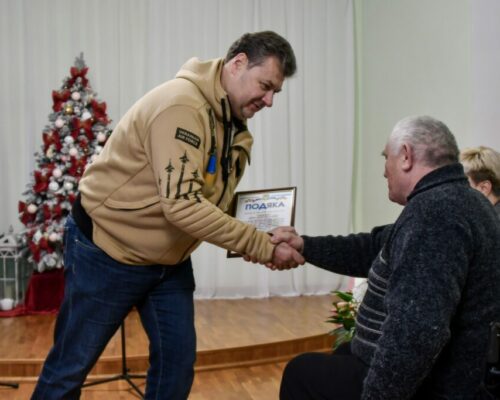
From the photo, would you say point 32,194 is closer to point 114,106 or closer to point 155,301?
point 114,106

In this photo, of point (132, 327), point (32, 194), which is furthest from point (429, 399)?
point (32, 194)

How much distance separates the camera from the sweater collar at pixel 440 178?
1666mm

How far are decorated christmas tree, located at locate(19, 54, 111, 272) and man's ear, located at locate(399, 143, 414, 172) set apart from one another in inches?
136

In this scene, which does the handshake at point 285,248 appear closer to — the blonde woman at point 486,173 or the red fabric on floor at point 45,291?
the blonde woman at point 486,173

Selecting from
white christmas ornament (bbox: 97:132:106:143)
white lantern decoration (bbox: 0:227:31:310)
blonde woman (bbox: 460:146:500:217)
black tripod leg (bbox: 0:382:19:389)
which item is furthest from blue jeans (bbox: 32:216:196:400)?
white lantern decoration (bbox: 0:227:31:310)

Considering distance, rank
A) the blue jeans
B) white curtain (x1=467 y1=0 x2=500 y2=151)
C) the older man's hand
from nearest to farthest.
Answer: the blue jeans
the older man's hand
white curtain (x1=467 y1=0 x2=500 y2=151)

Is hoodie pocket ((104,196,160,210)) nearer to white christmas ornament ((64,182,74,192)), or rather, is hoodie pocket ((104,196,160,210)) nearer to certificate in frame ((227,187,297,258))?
certificate in frame ((227,187,297,258))

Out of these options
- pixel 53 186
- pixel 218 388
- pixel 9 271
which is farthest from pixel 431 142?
pixel 9 271

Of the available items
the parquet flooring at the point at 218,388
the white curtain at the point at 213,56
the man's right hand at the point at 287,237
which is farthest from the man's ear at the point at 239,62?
the white curtain at the point at 213,56

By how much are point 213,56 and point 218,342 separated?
100 inches

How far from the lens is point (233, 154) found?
2.19 metres

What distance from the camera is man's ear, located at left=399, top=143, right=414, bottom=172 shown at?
1.75 metres

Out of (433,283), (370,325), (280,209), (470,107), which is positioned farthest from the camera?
(470,107)

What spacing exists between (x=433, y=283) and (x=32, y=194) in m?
4.06
